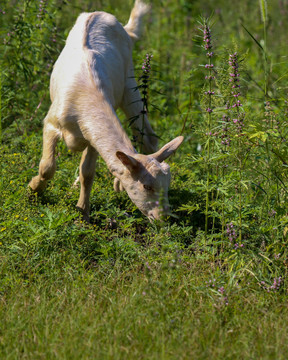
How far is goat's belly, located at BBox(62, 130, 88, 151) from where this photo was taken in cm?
608

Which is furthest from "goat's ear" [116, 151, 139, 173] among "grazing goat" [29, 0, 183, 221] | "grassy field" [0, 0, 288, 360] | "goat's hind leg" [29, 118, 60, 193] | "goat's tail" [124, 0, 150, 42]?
"goat's tail" [124, 0, 150, 42]

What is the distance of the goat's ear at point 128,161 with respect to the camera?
5329 millimetres

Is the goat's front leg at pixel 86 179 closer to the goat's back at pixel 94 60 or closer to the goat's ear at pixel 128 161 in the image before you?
the goat's back at pixel 94 60

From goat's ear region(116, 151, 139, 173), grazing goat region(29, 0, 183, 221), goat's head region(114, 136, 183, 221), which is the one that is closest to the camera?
goat's ear region(116, 151, 139, 173)

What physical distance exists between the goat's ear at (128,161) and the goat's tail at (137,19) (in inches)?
116

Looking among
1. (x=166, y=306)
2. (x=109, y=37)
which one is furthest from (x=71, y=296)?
(x=109, y=37)

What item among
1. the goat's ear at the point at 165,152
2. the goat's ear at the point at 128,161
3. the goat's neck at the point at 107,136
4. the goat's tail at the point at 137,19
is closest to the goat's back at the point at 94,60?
the goat's neck at the point at 107,136

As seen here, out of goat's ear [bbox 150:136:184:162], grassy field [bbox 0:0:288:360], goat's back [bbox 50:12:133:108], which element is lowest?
grassy field [bbox 0:0:288:360]

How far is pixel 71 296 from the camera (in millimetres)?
4582

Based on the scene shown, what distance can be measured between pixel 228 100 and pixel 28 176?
→ 8.69 feet

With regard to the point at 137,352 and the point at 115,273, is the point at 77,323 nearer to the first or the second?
the point at 137,352

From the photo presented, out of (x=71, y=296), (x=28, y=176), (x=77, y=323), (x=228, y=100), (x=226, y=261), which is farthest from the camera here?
(x=28, y=176)

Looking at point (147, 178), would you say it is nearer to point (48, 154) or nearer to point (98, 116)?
point (98, 116)

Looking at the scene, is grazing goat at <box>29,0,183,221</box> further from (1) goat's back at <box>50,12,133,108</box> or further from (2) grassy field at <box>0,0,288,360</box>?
(2) grassy field at <box>0,0,288,360</box>
